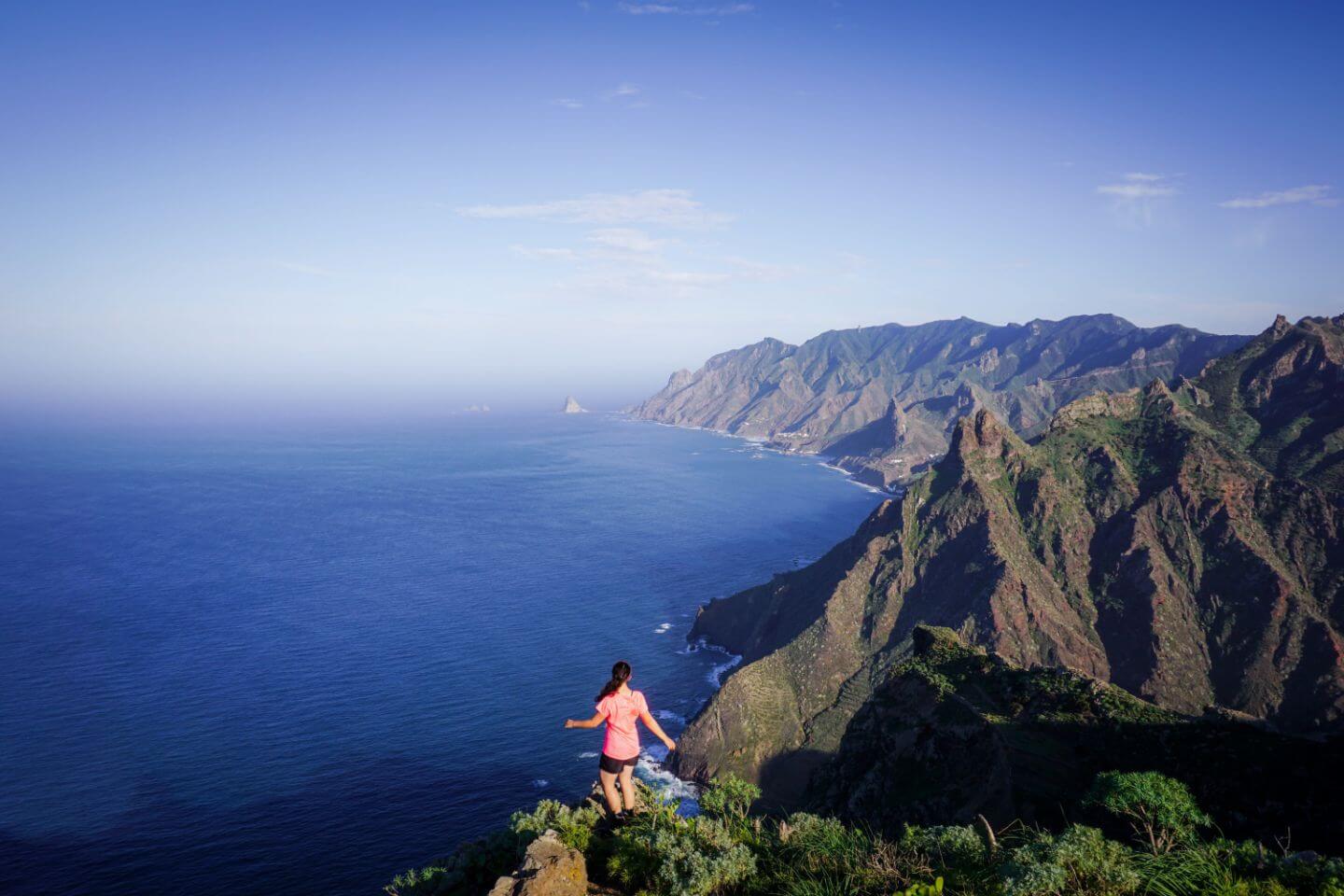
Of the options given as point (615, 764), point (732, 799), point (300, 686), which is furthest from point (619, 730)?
point (300, 686)

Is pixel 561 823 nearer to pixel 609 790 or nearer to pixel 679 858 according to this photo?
pixel 609 790

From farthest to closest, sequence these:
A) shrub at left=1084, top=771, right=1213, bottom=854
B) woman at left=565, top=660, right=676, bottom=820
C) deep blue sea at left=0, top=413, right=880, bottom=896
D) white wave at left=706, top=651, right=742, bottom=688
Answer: white wave at left=706, top=651, right=742, bottom=688, deep blue sea at left=0, top=413, right=880, bottom=896, shrub at left=1084, top=771, right=1213, bottom=854, woman at left=565, top=660, right=676, bottom=820

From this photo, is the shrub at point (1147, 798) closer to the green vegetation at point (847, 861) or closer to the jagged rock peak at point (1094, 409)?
the green vegetation at point (847, 861)

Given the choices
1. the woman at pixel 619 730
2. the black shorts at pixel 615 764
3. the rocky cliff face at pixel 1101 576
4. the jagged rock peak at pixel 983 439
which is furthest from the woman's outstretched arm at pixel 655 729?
the jagged rock peak at pixel 983 439

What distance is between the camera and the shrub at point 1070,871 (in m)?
9.91

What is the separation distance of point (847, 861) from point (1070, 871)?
3.77 metres

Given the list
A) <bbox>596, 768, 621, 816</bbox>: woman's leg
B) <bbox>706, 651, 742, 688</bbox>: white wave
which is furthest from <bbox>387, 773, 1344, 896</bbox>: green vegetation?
<bbox>706, 651, 742, 688</bbox>: white wave

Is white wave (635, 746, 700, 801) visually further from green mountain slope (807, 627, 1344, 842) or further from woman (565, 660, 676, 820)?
woman (565, 660, 676, 820)

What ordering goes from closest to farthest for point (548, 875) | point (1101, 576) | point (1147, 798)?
point (548, 875)
point (1147, 798)
point (1101, 576)

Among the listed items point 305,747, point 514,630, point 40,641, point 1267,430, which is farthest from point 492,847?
point 1267,430

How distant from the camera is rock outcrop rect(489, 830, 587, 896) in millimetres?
12766

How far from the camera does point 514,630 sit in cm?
12694

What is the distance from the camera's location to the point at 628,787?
14.9 m

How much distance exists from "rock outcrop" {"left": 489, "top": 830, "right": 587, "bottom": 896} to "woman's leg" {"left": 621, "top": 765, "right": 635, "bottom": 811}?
1.60m
